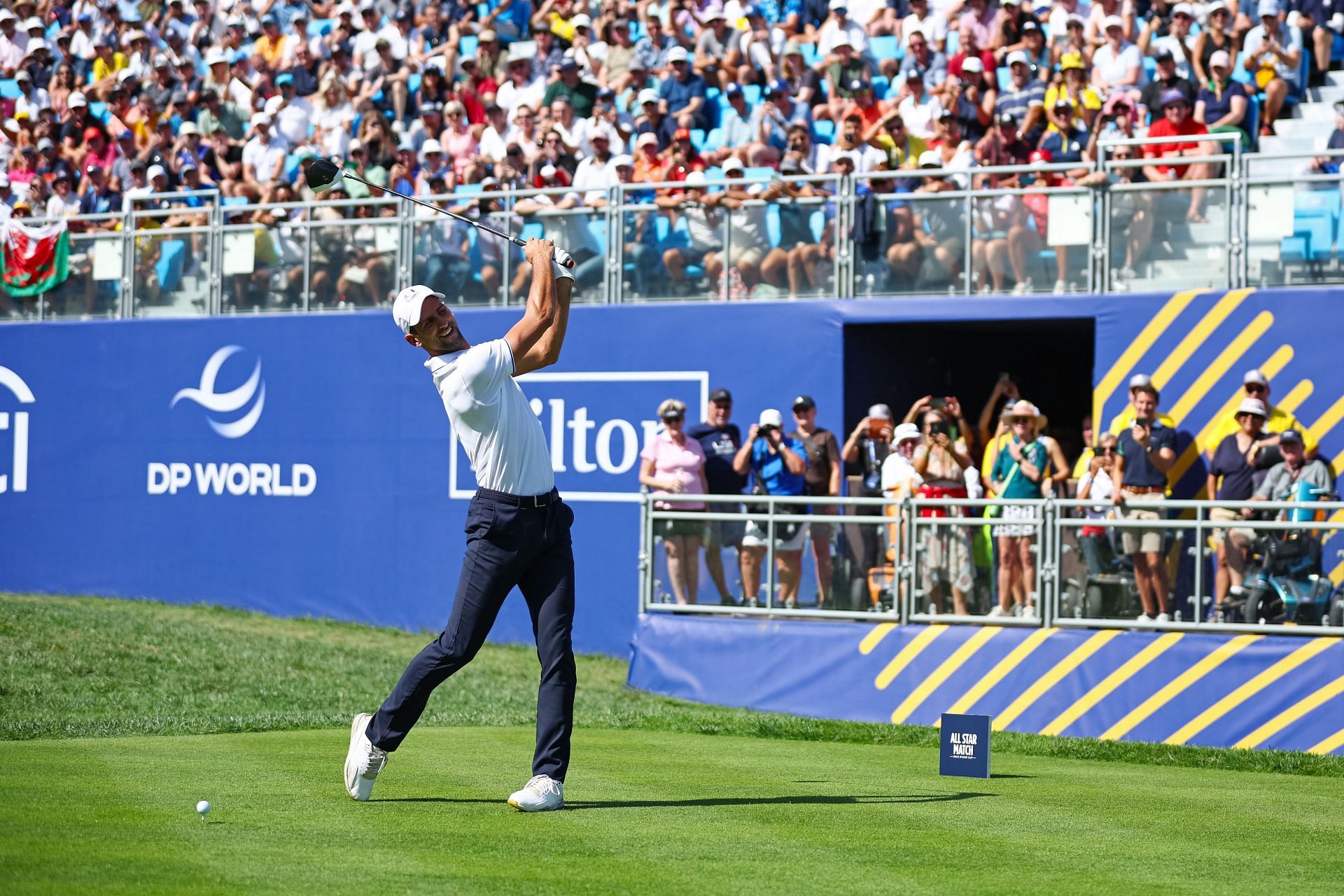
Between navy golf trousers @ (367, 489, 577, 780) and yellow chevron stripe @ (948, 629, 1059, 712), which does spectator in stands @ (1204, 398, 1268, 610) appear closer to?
yellow chevron stripe @ (948, 629, 1059, 712)

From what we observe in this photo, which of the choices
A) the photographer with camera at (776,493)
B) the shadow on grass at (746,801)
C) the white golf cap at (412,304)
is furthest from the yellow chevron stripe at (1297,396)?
the white golf cap at (412,304)

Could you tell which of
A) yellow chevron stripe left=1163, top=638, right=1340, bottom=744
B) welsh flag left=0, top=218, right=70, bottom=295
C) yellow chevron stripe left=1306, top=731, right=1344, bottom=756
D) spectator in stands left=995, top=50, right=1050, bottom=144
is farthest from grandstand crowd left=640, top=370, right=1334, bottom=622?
welsh flag left=0, top=218, right=70, bottom=295

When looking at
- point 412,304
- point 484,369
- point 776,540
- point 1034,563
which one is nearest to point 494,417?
point 484,369

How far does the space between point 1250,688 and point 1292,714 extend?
12.3 inches

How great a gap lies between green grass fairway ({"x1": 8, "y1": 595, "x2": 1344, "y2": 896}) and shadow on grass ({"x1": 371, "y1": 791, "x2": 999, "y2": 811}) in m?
0.03

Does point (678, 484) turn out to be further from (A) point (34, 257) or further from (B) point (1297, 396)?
(A) point (34, 257)

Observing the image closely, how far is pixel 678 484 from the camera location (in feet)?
51.7

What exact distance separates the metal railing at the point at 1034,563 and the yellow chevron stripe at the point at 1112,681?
11 cm

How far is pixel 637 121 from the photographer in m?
19.8

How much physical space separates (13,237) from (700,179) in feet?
29.1

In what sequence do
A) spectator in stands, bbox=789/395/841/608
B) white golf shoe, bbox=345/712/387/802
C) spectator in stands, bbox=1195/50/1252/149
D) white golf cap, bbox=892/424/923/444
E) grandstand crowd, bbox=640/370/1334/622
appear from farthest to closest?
spectator in stands, bbox=1195/50/1252/149 → spectator in stands, bbox=789/395/841/608 → white golf cap, bbox=892/424/923/444 → grandstand crowd, bbox=640/370/1334/622 → white golf shoe, bbox=345/712/387/802

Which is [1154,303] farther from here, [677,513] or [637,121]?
[637,121]

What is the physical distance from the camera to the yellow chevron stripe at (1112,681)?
13.0 metres

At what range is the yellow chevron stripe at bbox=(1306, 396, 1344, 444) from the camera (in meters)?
14.6
